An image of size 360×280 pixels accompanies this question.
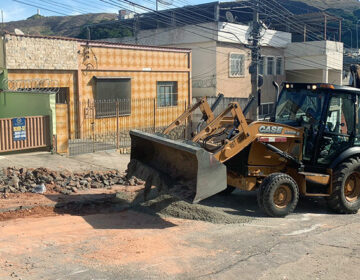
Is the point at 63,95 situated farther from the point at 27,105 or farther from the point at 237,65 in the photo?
the point at 237,65

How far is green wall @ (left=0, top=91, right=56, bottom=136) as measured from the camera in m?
15.0

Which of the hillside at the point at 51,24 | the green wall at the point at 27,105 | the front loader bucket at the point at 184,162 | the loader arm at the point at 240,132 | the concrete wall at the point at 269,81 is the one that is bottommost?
the front loader bucket at the point at 184,162

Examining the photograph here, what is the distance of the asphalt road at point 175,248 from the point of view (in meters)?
6.12

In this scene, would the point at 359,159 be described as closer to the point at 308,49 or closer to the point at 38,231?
the point at 38,231

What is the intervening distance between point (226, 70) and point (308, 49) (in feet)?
29.6

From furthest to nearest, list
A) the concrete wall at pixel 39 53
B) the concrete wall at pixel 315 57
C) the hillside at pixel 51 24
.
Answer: the hillside at pixel 51 24 < the concrete wall at pixel 315 57 < the concrete wall at pixel 39 53

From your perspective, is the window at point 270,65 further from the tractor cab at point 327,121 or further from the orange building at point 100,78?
the tractor cab at point 327,121

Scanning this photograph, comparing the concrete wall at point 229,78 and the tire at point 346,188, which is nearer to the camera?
the tire at point 346,188

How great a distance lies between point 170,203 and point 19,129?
728 centimetres

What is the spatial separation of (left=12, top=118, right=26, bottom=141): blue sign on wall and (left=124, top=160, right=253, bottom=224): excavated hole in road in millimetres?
6203

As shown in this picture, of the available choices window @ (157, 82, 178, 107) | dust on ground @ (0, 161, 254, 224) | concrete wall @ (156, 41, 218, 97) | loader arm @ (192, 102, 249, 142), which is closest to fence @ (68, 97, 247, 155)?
window @ (157, 82, 178, 107)

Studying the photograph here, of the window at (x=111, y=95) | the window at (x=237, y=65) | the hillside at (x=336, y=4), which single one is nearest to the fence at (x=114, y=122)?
the window at (x=111, y=95)

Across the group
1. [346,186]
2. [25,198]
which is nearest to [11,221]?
[25,198]

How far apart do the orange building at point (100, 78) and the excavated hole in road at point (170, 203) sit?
688 centimetres
